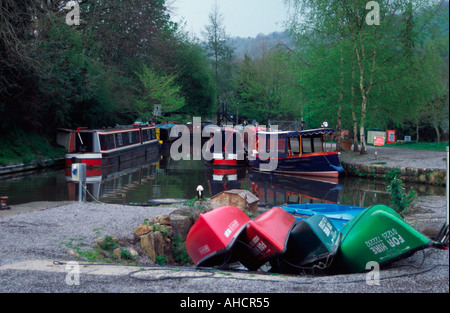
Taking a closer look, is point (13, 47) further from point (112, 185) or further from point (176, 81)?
point (176, 81)

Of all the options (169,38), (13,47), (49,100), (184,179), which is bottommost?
(184,179)

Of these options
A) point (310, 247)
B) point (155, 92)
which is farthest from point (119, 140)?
point (310, 247)

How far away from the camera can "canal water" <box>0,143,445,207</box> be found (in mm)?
16672

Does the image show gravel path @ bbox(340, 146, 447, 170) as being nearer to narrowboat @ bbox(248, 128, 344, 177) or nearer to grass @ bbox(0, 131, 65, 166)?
narrowboat @ bbox(248, 128, 344, 177)

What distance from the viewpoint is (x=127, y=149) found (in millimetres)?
29516

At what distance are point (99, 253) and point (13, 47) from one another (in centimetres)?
1508

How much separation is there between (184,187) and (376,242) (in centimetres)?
1341

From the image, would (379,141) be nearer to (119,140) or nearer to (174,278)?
(119,140)

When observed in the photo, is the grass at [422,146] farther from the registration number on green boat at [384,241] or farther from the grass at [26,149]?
the registration number on green boat at [384,241]

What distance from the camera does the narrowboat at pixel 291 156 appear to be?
2325 cm

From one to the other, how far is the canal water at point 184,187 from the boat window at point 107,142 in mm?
1463

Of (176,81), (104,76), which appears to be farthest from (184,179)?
(176,81)

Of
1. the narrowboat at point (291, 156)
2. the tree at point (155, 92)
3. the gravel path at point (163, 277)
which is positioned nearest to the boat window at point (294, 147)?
the narrowboat at point (291, 156)

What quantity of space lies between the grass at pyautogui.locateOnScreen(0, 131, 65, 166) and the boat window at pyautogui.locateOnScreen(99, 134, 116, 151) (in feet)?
8.52
